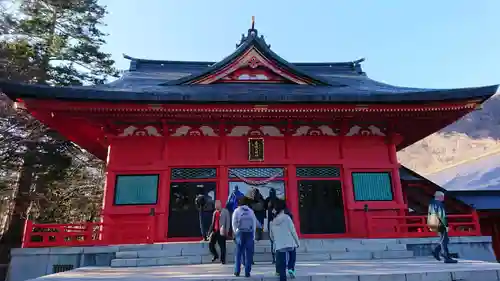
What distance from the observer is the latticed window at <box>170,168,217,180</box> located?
1123 cm

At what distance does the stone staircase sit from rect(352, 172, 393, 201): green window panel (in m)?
2.15

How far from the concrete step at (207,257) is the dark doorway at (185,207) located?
208 cm

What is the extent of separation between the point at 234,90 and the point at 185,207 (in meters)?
4.45

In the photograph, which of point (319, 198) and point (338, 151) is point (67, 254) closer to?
point (319, 198)

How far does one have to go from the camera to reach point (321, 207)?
11336 millimetres

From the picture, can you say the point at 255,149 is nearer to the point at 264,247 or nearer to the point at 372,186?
the point at 264,247

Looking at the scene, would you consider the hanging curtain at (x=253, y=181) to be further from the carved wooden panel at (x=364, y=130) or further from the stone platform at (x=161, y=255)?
the carved wooden panel at (x=364, y=130)

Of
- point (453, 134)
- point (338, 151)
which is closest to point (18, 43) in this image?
point (338, 151)

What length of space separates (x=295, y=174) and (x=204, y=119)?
3.70 m

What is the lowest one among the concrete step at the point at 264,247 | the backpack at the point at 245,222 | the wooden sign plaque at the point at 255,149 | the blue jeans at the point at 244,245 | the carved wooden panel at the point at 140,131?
the concrete step at the point at 264,247

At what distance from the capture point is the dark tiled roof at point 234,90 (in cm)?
961

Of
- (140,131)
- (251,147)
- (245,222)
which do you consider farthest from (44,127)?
(245,222)

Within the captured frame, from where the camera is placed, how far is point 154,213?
1038cm

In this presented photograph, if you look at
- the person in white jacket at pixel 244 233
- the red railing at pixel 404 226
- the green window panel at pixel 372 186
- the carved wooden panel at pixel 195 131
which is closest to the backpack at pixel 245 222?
the person in white jacket at pixel 244 233
